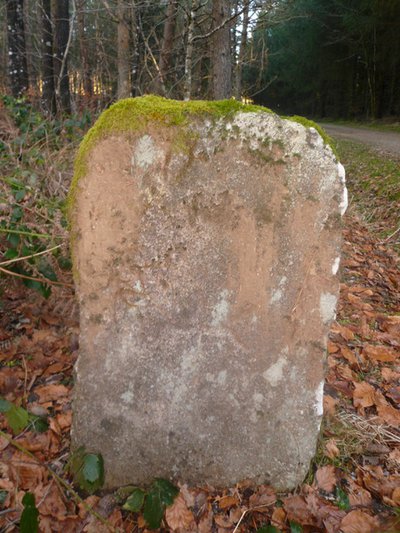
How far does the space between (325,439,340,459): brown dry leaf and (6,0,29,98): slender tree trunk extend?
284 inches

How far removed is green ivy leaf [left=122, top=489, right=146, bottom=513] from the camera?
5.74ft

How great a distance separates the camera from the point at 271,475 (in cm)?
187

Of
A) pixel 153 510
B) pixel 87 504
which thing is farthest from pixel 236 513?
pixel 87 504

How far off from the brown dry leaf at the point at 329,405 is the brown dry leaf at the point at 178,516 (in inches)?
36.6

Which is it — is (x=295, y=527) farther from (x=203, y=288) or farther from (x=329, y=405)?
(x=203, y=288)

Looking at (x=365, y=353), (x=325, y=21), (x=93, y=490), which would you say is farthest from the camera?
(x=325, y=21)

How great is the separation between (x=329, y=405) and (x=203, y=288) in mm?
1157

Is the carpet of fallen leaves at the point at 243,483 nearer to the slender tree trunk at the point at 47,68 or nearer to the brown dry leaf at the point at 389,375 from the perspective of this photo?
the brown dry leaf at the point at 389,375

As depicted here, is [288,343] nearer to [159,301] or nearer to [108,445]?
[159,301]

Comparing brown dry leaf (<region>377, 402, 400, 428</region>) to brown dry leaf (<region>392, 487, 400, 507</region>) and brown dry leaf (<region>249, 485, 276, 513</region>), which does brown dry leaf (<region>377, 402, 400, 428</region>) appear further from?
brown dry leaf (<region>249, 485, 276, 513</region>)

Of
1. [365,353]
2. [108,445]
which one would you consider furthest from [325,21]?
[108,445]

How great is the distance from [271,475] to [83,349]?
3.38 feet

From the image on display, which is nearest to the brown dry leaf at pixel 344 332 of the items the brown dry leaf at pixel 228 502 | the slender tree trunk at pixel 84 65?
the brown dry leaf at pixel 228 502

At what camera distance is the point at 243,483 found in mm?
Answer: 1884
